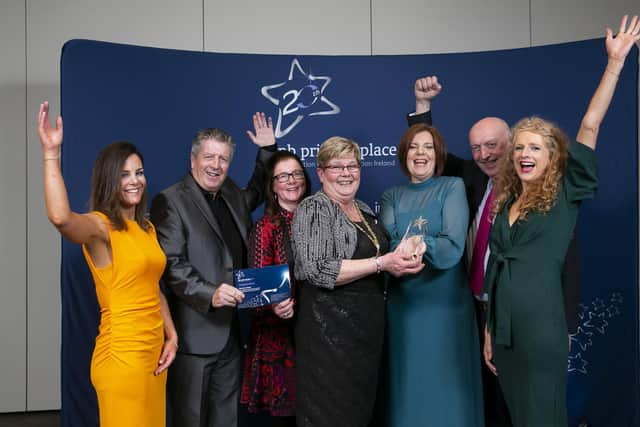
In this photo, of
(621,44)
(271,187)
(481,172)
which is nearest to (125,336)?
(271,187)

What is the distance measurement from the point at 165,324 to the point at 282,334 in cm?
56

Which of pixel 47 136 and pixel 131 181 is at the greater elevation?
pixel 47 136

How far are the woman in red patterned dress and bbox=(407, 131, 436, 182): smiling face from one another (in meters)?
0.58

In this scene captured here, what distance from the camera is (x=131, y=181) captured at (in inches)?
102

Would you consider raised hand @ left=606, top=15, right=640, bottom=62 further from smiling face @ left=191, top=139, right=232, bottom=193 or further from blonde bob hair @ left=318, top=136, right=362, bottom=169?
smiling face @ left=191, top=139, right=232, bottom=193

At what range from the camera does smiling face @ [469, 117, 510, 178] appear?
343cm

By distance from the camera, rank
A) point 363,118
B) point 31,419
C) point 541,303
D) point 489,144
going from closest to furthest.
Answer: point 541,303
point 489,144
point 363,118
point 31,419

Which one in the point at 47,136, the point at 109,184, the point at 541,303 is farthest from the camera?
the point at 109,184

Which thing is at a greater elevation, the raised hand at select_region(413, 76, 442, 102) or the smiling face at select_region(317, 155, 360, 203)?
the raised hand at select_region(413, 76, 442, 102)

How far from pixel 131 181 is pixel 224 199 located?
28.3 inches

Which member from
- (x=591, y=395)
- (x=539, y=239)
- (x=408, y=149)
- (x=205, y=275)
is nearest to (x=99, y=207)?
(x=205, y=275)

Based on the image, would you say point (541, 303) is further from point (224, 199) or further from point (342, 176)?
point (224, 199)

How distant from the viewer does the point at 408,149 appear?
3.07 metres

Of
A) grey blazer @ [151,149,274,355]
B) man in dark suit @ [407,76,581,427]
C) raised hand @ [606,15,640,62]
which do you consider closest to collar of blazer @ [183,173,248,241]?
grey blazer @ [151,149,274,355]
